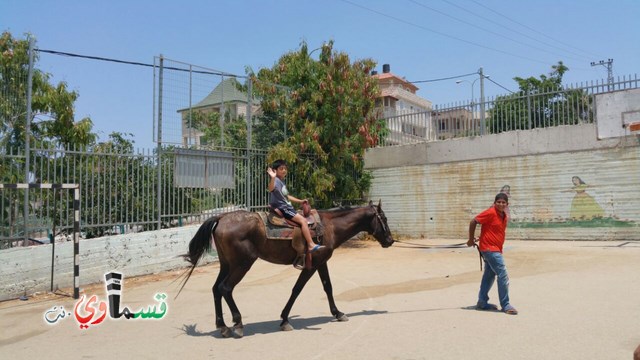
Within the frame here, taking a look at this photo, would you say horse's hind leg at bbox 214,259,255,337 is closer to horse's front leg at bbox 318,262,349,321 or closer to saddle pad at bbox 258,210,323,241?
saddle pad at bbox 258,210,323,241

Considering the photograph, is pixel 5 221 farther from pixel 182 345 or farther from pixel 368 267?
pixel 368 267

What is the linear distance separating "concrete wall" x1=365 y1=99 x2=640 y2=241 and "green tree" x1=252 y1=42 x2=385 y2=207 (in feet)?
6.20

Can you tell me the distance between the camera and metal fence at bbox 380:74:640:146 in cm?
1473

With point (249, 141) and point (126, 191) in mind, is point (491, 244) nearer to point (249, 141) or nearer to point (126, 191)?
point (126, 191)

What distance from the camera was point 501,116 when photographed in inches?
639

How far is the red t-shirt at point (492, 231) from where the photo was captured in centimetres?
754

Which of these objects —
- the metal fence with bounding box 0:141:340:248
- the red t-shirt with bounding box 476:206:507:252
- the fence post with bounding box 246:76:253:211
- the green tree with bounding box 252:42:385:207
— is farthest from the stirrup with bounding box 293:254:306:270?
the green tree with bounding box 252:42:385:207

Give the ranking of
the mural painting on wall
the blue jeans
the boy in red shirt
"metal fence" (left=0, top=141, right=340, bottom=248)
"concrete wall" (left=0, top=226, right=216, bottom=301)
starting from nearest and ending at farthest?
the blue jeans
the boy in red shirt
"concrete wall" (left=0, top=226, right=216, bottom=301)
"metal fence" (left=0, top=141, right=340, bottom=248)
the mural painting on wall

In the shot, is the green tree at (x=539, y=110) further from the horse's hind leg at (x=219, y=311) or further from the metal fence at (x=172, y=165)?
the horse's hind leg at (x=219, y=311)

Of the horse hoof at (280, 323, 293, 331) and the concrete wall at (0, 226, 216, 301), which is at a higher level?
the concrete wall at (0, 226, 216, 301)

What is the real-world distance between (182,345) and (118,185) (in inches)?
273

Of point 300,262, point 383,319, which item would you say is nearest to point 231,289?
point 300,262

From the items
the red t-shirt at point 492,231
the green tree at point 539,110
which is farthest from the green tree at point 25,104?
the green tree at point 539,110

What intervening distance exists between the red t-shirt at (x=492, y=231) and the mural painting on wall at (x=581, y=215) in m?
8.31
